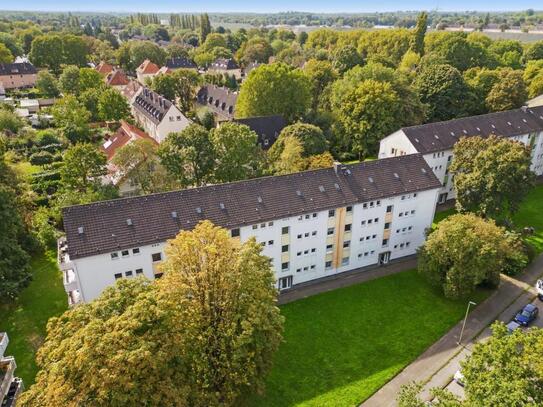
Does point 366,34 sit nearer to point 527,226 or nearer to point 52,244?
point 527,226

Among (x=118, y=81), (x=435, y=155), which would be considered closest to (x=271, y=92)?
(x=435, y=155)

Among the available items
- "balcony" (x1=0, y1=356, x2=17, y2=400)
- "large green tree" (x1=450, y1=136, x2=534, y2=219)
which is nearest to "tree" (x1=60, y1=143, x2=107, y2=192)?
"balcony" (x1=0, y1=356, x2=17, y2=400)

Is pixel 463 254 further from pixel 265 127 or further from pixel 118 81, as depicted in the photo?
pixel 118 81

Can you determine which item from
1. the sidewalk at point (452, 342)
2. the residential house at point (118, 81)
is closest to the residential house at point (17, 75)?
the residential house at point (118, 81)

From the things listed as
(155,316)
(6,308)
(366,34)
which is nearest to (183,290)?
(155,316)

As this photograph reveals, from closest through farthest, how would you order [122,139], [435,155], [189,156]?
[189,156] < [435,155] < [122,139]

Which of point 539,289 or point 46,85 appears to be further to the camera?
point 46,85
